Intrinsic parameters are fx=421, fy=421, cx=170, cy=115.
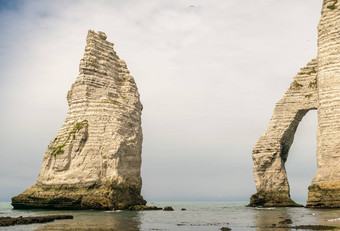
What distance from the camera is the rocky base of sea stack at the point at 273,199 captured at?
202 feet

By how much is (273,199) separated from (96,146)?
92.9 feet

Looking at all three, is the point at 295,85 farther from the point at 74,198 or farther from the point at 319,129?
the point at 74,198

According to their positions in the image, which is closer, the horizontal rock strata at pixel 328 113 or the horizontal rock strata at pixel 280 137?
the horizontal rock strata at pixel 328 113

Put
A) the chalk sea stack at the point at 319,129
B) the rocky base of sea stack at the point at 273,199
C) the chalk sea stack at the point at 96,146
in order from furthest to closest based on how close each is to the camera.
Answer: the rocky base of sea stack at the point at 273,199, the chalk sea stack at the point at 96,146, the chalk sea stack at the point at 319,129

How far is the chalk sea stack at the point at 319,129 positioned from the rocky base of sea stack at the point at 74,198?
22138mm

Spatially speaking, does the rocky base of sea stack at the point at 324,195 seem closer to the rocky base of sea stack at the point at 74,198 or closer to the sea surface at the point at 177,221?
the sea surface at the point at 177,221

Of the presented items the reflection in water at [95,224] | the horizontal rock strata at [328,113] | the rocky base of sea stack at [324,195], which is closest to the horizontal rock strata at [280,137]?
the horizontal rock strata at [328,113]

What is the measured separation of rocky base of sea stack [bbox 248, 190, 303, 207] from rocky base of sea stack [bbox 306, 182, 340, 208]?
12456 millimetres

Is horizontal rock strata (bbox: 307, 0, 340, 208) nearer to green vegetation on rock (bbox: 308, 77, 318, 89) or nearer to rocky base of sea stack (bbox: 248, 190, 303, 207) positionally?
green vegetation on rock (bbox: 308, 77, 318, 89)

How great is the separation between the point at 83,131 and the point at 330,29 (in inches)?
1298

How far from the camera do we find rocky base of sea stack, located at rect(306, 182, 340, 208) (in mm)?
44959

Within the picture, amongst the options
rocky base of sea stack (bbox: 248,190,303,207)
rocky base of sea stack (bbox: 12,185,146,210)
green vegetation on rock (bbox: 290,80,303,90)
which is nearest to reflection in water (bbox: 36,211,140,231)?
rocky base of sea stack (bbox: 12,185,146,210)

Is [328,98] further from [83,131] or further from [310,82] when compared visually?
[83,131]

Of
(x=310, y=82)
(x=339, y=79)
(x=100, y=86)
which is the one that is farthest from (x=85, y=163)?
(x=310, y=82)
